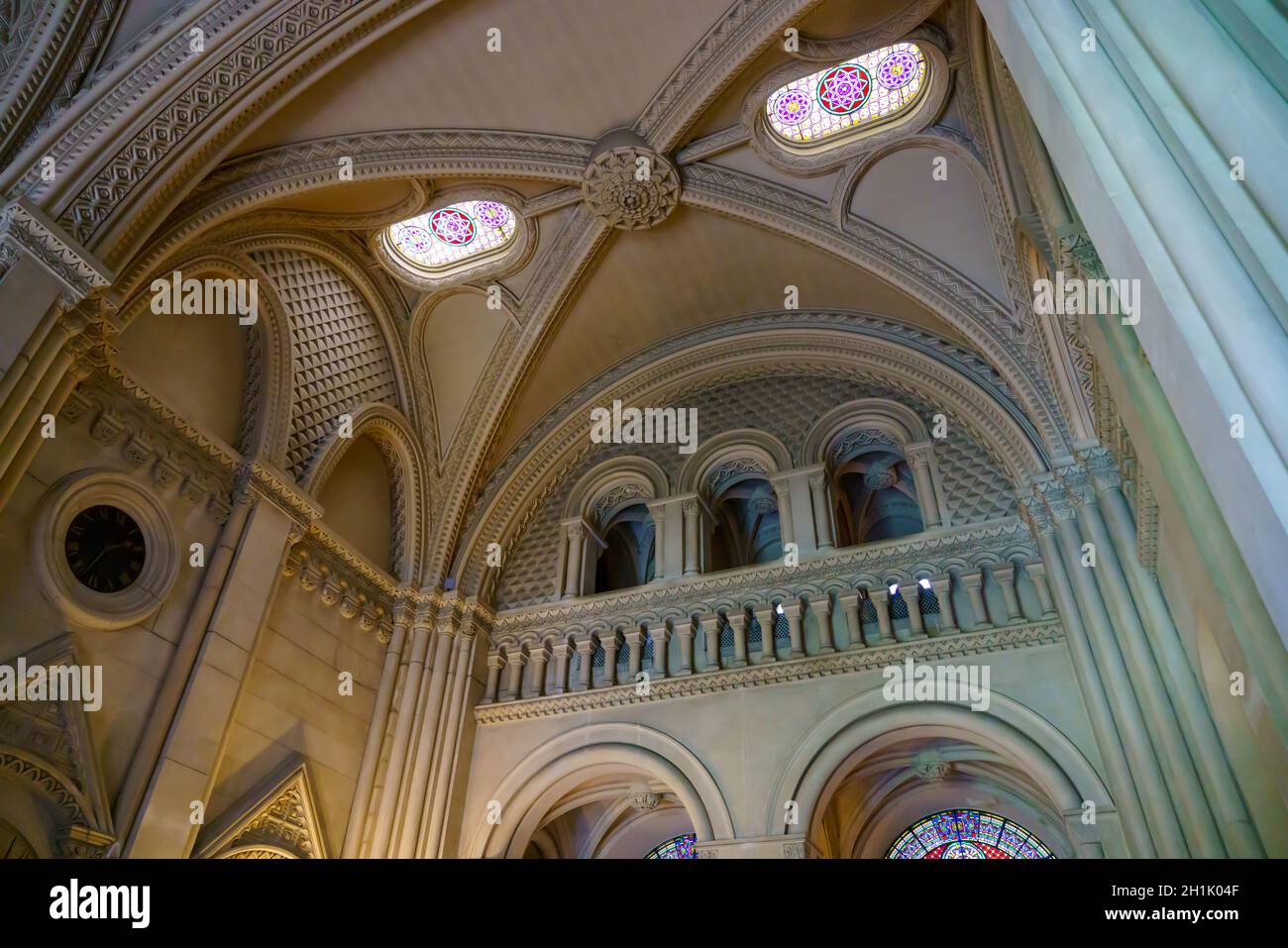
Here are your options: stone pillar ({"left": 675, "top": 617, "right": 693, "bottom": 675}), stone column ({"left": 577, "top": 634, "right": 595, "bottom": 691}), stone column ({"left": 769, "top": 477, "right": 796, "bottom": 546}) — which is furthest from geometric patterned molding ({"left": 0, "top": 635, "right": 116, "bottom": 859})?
stone column ({"left": 769, "top": 477, "right": 796, "bottom": 546})

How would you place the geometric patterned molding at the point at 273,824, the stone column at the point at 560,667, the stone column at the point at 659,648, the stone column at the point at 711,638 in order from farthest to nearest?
the stone column at the point at 560,667 → the stone column at the point at 659,648 → the stone column at the point at 711,638 → the geometric patterned molding at the point at 273,824

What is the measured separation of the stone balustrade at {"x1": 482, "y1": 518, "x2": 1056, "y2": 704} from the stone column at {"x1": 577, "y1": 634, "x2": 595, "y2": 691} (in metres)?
0.02

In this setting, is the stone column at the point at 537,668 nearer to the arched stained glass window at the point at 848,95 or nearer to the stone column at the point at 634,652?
the stone column at the point at 634,652

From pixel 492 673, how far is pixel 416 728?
44.4 inches

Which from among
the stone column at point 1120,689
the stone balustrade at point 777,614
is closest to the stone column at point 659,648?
the stone balustrade at point 777,614

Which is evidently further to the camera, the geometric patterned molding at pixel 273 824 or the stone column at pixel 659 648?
the stone column at pixel 659 648

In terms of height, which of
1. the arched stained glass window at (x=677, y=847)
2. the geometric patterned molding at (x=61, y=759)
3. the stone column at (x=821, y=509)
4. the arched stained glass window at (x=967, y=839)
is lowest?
the geometric patterned molding at (x=61, y=759)

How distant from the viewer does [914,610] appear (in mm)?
8070

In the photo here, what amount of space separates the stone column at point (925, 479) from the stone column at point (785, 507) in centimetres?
139

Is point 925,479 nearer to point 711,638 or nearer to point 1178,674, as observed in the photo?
point 711,638

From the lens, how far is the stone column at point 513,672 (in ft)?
31.3
